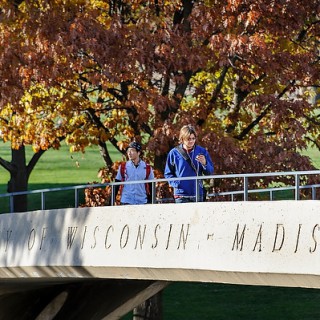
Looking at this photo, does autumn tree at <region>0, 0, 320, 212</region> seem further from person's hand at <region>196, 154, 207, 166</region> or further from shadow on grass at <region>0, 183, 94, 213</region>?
shadow on grass at <region>0, 183, 94, 213</region>

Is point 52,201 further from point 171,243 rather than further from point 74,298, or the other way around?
point 171,243

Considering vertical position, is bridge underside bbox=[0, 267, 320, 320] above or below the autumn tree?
below

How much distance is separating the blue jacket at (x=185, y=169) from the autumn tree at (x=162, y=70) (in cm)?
Answer: 526

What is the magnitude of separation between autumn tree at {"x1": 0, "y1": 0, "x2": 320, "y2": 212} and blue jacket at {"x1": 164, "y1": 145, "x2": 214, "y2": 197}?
A: 5261 mm

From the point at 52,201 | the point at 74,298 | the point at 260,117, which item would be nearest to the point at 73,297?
the point at 74,298

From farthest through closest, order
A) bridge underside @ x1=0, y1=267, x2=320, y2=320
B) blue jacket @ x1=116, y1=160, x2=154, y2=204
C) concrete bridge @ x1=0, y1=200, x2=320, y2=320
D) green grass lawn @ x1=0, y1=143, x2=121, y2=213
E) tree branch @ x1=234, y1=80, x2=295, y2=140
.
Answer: green grass lawn @ x1=0, y1=143, x2=121, y2=213, tree branch @ x1=234, y1=80, x2=295, y2=140, bridge underside @ x1=0, y1=267, x2=320, y2=320, blue jacket @ x1=116, y1=160, x2=154, y2=204, concrete bridge @ x1=0, y1=200, x2=320, y2=320

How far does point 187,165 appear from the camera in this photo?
16.9 m

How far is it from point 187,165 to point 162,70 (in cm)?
626

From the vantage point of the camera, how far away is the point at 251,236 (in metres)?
15.9

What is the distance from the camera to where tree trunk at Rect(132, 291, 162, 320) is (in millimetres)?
25375

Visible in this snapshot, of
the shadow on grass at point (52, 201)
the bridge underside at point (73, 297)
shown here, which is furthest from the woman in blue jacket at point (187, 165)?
the shadow on grass at point (52, 201)

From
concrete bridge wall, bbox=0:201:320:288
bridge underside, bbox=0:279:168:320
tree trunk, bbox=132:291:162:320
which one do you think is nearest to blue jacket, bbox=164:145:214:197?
concrete bridge wall, bbox=0:201:320:288

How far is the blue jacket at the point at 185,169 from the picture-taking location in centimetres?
1670

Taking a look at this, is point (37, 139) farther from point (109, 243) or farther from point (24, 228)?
point (109, 243)
